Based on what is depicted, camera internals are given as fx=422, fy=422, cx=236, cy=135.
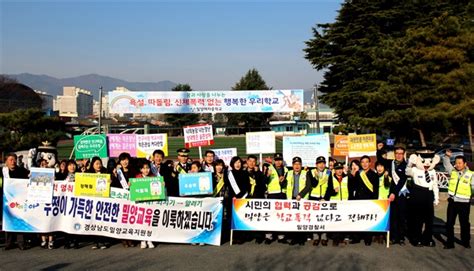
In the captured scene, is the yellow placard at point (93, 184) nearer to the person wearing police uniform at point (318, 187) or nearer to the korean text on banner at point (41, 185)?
the korean text on banner at point (41, 185)

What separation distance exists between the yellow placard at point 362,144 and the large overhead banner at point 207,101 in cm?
500

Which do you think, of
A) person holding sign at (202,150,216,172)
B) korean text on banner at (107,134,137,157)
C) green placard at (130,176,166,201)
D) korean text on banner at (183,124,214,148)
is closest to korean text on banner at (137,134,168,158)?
korean text on banner at (107,134,137,157)

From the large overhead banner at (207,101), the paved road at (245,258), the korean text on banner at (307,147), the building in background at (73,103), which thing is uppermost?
→ the building in background at (73,103)

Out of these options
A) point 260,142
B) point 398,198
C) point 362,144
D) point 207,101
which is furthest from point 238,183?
point 207,101

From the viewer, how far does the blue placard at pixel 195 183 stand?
7.60 metres

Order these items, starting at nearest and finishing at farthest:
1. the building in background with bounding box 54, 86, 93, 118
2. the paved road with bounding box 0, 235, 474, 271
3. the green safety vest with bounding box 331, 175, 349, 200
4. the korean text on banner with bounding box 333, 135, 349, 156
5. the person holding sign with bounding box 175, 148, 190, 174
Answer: the paved road with bounding box 0, 235, 474, 271 → the green safety vest with bounding box 331, 175, 349, 200 → the person holding sign with bounding box 175, 148, 190, 174 → the korean text on banner with bounding box 333, 135, 349, 156 → the building in background with bounding box 54, 86, 93, 118

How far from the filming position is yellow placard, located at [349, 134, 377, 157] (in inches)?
433

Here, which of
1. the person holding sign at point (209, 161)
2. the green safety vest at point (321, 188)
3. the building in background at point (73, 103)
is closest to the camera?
the green safety vest at point (321, 188)

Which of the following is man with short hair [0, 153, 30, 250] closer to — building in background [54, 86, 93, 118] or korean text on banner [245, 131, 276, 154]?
korean text on banner [245, 131, 276, 154]

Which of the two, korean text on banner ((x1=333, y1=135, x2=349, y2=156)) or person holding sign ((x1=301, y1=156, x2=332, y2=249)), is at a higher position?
korean text on banner ((x1=333, y1=135, x2=349, y2=156))

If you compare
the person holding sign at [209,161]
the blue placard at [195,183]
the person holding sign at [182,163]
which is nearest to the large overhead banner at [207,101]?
the person holding sign at [209,161]

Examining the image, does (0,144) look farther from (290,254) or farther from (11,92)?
(11,92)

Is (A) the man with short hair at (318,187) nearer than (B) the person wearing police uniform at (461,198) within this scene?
No

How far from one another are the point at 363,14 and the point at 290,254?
77.7 ft
